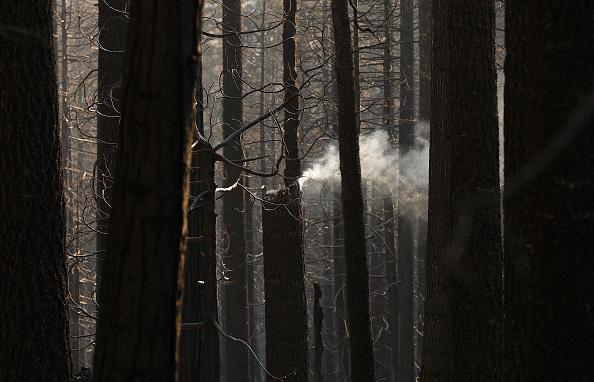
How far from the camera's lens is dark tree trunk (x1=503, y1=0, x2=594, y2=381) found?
4.76 m

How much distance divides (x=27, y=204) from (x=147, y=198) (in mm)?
2295

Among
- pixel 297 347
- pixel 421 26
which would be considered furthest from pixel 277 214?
pixel 421 26

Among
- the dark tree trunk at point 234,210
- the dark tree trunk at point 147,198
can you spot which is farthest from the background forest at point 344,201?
the dark tree trunk at point 234,210

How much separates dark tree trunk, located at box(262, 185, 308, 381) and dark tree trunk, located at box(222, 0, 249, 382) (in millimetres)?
2433

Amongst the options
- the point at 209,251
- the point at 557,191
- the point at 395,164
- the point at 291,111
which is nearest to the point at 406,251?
the point at 395,164

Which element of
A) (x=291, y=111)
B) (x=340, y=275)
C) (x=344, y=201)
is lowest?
(x=340, y=275)

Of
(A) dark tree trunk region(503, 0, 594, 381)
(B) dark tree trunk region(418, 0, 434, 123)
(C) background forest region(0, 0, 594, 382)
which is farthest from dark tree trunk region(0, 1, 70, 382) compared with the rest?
(B) dark tree trunk region(418, 0, 434, 123)

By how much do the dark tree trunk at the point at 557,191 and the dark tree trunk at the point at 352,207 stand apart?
15.6 feet

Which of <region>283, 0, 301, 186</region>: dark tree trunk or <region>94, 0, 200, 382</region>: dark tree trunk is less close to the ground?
<region>283, 0, 301, 186</region>: dark tree trunk

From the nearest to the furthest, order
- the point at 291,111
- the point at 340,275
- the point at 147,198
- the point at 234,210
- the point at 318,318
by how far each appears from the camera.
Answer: the point at 147,198 → the point at 318,318 → the point at 291,111 → the point at 234,210 → the point at 340,275

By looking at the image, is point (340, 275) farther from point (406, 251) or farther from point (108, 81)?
point (108, 81)

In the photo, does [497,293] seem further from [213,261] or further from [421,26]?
[421,26]

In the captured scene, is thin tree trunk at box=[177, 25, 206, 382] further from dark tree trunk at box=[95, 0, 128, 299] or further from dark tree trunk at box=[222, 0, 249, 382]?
dark tree trunk at box=[222, 0, 249, 382]

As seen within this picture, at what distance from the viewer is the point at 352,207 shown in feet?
32.1
